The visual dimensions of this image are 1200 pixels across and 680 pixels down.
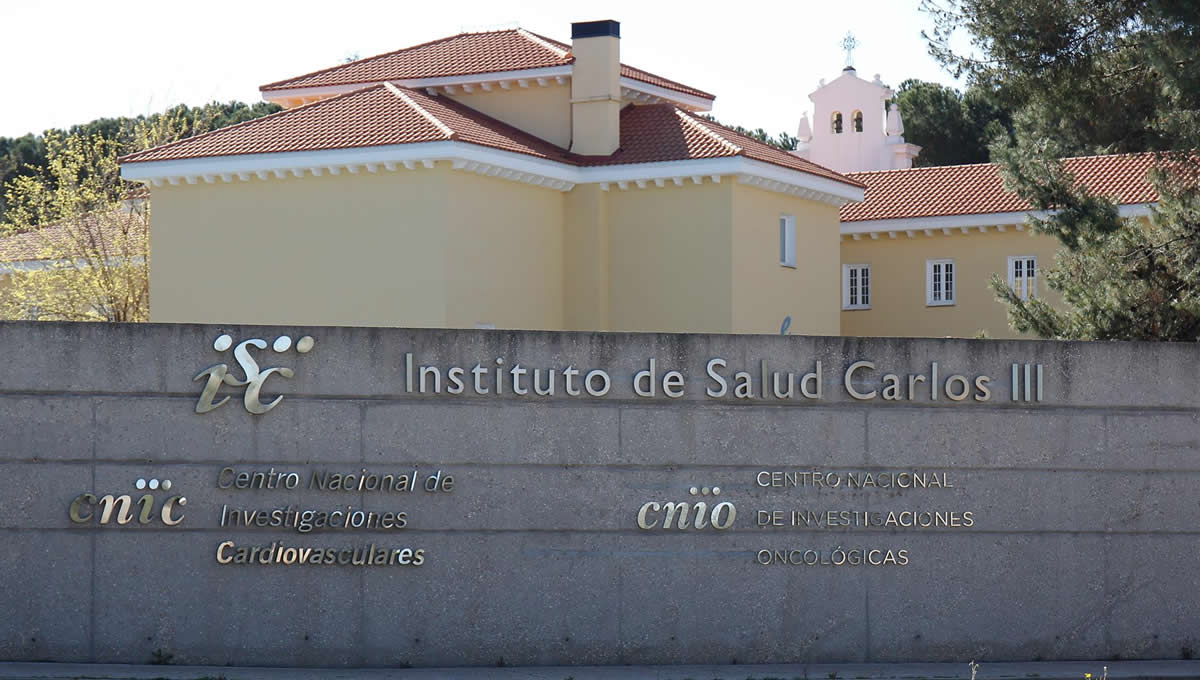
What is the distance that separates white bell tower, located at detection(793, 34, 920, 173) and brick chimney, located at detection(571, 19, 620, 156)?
76.1ft

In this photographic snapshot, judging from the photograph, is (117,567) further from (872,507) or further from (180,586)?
(872,507)

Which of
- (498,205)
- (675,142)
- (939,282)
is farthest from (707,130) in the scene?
(939,282)

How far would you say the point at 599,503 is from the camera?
1316cm

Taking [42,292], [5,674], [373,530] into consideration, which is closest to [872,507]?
[373,530]

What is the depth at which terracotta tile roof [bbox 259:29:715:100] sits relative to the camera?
3156 centimetres

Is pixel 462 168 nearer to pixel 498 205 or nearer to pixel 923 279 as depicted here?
pixel 498 205

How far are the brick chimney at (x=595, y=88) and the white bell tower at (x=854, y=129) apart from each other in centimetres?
2320

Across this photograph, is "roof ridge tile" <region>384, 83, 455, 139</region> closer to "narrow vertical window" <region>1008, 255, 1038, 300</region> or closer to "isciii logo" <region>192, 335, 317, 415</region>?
"isciii logo" <region>192, 335, 317, 415</region>

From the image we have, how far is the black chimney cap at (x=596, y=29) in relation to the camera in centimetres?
3023

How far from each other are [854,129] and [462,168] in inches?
1160

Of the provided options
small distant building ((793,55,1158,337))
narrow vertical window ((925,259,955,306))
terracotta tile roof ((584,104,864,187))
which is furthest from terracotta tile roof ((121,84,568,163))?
narrow vertical window ((925,259,955,306))

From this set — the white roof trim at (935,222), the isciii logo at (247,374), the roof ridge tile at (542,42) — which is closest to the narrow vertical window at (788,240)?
the roof ridge tile at (542,42)

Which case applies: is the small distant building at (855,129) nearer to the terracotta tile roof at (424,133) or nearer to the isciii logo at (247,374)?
the terracotta tile roof at (424,133)

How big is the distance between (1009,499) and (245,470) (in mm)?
6700
